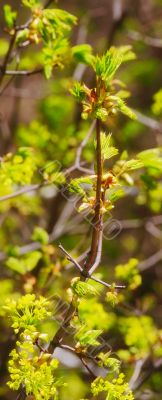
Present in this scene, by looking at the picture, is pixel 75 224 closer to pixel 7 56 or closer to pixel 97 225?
pixel 7 56

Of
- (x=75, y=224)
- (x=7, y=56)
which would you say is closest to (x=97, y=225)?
(x=7, y=56)

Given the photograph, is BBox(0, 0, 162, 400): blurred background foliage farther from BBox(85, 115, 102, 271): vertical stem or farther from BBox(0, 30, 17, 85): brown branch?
BBox(0, 30, 17, 85): brown branch

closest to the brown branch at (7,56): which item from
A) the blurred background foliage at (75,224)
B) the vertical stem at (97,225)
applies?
the blurred background foliage at (75,224)

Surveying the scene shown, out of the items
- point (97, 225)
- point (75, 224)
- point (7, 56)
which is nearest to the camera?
point (97, 225)

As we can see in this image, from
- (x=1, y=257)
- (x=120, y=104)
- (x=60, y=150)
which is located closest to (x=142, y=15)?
(x=60, y=150)

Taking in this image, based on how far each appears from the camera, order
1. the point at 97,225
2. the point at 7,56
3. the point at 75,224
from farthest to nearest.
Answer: the point at 75,224 < the point at 7,56 < the point at 97,225

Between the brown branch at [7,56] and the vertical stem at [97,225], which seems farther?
the brown branch at [7,56]

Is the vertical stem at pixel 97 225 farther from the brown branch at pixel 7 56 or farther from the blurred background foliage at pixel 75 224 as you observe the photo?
the brown branch at pixel 7 56

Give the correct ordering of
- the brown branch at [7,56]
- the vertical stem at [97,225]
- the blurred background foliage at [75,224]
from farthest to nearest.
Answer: the blurred background foliage at [75,224], the brown branch at [7,56], the vertical stem at [97,225]
